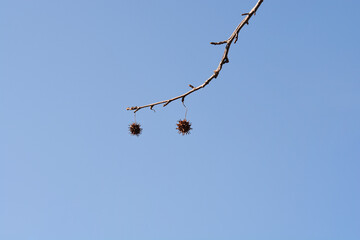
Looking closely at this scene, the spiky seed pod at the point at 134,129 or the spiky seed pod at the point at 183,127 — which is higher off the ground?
the spiky seed pod at the point at 134,129

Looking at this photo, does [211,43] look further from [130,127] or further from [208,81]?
[130,127]

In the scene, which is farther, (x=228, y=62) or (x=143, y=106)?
(x=143, y=106)

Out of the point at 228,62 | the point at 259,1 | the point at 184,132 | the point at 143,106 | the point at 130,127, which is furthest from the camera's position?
the point at 130,127

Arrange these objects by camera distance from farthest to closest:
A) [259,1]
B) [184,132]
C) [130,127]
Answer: [130,127], [184,132], [259,1]

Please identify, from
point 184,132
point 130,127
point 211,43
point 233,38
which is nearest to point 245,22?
point 233,38

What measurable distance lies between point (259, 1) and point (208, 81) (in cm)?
100

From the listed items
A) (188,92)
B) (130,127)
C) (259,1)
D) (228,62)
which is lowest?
(188,92)

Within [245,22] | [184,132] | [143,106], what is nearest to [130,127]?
[184,132]

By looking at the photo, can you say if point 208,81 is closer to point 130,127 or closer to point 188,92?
point 188,92

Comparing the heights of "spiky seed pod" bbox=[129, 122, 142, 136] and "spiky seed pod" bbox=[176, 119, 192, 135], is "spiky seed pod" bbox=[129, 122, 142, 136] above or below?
above

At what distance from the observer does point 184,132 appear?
21.1ft

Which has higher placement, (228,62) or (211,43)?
(211,43)

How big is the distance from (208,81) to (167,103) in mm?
588

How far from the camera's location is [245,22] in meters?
4.49
